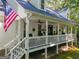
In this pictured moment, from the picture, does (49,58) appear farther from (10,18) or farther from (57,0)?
(57,0)

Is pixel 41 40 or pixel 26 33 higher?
pixel 26 33

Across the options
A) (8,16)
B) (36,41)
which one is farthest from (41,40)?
(8,16)

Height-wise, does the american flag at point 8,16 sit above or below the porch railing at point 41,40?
above

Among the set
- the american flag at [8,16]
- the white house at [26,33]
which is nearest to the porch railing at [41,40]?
the white house at [26,33]

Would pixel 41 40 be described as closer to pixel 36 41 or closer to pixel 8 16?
pixel 36 41

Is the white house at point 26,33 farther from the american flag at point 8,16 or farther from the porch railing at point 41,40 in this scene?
the american flag at point 8,16

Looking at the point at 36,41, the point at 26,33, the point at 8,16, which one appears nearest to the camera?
the point at 8,16

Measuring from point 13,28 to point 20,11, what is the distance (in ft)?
12.6

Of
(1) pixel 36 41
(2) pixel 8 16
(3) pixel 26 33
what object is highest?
(2) pixel 8 16

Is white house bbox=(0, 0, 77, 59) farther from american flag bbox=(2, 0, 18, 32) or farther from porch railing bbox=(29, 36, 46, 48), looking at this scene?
american flag bbox=(2, 0, 18, 32)

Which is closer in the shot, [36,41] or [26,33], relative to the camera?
[26,33]

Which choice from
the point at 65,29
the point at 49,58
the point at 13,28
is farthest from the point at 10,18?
the point at 65,29

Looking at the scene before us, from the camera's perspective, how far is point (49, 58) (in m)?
17.0

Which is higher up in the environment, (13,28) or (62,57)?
(13,28)
